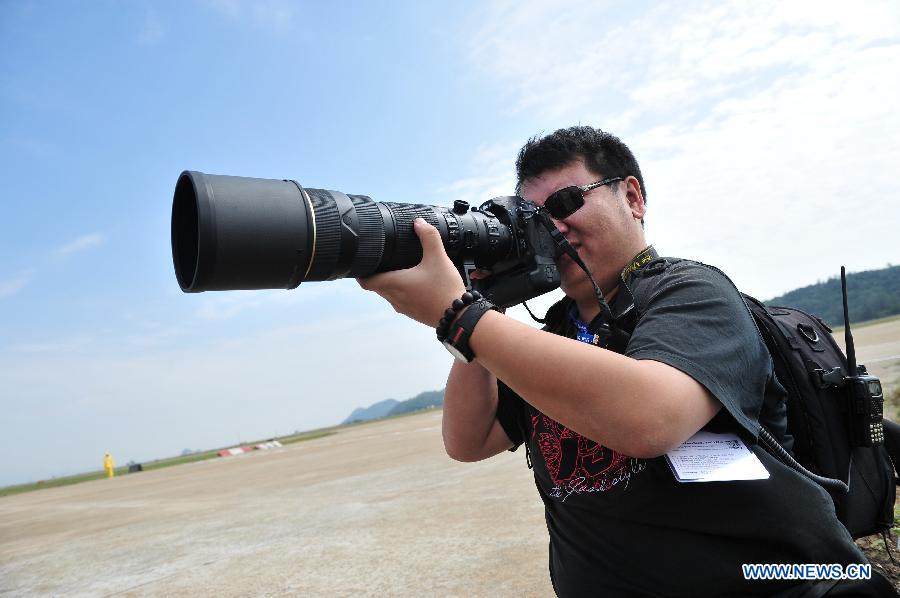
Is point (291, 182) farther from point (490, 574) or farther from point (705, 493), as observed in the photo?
point (490, 574)

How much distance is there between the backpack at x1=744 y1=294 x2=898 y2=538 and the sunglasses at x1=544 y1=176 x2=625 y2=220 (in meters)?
0.57

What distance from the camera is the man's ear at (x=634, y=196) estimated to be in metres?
1.92

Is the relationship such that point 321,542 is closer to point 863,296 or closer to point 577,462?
point 577,462

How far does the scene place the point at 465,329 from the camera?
4.55ft

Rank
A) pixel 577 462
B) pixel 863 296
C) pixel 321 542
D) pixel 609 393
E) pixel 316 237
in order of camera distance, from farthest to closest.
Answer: pixel 863 296 < pixel 321 542 < pixel 577 462 < pixel 316 237 < pixel 609 393

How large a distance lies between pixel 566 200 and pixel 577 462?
77 centimetres

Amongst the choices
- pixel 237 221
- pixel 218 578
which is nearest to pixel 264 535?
pixel 218 578

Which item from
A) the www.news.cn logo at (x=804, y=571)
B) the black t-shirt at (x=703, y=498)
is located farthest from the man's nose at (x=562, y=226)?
the www.news.cn logo at (x=804, y=571)

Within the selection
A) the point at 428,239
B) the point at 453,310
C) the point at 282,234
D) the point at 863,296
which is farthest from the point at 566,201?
the point at 863,296

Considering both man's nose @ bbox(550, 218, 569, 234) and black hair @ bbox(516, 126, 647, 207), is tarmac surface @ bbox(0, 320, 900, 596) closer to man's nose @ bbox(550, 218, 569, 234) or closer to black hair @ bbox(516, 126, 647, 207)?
man's nose @ bbox(550, 218, 569, 234)

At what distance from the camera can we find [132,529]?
22.5ft

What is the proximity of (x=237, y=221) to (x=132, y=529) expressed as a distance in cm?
694

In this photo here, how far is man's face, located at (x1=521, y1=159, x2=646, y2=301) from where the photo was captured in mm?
1814

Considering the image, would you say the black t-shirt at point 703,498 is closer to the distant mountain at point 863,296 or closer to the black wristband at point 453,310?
the black wristband at point 453,310
